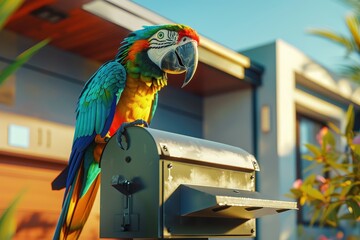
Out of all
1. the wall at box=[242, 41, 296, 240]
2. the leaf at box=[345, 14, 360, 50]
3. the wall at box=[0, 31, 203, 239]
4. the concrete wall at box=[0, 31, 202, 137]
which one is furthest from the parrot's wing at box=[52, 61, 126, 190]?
the wall at box=[242, 41, 296, 240]

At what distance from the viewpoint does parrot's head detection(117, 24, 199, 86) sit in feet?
7.44

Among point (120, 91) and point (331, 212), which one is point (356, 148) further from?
point (120, 91)

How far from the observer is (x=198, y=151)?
1745mm

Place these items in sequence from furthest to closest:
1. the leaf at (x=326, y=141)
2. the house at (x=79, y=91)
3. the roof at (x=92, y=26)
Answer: the house at (x=79, y=91) < the roof at (x=92, y=26) < the leaf at (x=326, y=141)

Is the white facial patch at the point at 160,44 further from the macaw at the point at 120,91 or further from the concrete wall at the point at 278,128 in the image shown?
the concrete wall at the point at 278,128

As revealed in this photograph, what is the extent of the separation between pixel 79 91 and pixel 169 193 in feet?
10.6

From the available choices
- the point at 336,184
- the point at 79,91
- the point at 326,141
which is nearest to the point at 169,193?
the point at 336,184

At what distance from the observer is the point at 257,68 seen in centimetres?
586

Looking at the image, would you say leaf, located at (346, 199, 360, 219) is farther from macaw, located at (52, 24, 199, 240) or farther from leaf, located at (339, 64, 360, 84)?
leaf, located at (339, 64, 360, 84)

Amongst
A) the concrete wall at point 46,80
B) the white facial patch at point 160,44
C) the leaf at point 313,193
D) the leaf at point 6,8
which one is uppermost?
the concrete wall at point 46,80

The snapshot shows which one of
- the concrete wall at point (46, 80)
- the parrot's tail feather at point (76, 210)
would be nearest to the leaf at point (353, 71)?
the concrete wall at point (46, 80)

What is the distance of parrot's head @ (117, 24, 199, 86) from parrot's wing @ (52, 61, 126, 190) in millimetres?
96

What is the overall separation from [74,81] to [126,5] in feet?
2.82

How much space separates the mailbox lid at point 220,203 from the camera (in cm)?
157
